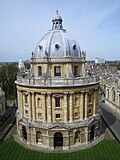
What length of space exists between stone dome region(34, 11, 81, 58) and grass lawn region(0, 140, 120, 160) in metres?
18.2

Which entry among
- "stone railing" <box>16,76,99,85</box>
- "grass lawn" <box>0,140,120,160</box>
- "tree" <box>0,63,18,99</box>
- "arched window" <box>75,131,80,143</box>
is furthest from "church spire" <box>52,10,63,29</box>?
"tree" <box>0,63,18,99</box>

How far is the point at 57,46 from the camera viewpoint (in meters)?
39.7

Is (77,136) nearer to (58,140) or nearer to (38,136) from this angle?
(58,140)

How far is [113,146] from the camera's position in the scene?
38.1m

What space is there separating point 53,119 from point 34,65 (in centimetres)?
Answer: 1167

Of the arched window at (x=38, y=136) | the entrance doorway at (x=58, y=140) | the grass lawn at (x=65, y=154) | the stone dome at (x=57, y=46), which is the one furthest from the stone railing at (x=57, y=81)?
the grass lawn at (x=65, y=154)


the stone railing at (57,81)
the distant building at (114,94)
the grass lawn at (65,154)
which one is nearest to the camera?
the grass lawn at (65,154)

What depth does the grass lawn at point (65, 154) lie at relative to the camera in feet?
113

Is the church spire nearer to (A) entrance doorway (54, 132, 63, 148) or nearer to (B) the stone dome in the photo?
(B) the stone dome

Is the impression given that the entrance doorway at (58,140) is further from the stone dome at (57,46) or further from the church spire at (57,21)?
the church spire at (57,21)

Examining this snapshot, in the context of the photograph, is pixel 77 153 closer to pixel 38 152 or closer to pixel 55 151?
pixel 55 151

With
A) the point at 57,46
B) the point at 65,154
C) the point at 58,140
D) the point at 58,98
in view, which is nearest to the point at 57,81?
the point at 58,98

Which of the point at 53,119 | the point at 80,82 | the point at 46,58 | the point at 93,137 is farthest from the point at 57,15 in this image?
the point at 93,137

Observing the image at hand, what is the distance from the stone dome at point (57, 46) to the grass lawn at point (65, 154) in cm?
1815
